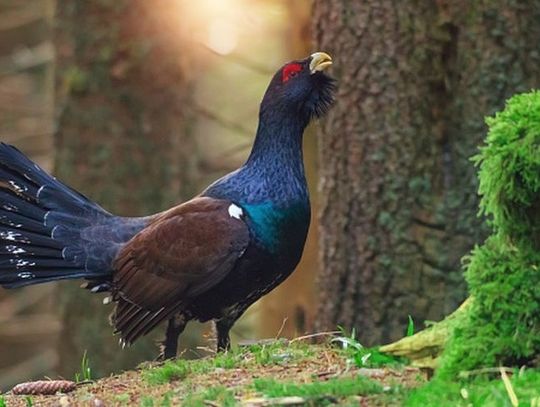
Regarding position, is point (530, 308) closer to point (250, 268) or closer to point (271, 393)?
point (271, 393)

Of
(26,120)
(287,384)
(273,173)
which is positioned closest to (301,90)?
(273,173)

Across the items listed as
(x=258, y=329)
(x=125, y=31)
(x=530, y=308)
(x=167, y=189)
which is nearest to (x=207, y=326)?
(x=258, y=329)

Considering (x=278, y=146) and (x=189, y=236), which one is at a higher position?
(x=278, y=146)

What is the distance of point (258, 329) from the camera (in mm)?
12359

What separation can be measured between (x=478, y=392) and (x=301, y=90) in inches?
127

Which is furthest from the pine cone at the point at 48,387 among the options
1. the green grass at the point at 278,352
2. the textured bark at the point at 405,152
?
the textured bark at the point at 405,152

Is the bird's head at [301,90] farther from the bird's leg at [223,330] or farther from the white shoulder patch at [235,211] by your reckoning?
the bird's leg at [223,330]

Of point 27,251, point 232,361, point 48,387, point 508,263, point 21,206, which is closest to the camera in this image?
point 508,263

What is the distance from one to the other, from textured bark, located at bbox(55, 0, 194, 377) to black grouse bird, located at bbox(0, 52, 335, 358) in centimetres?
316

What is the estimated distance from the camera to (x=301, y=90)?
7.12 m

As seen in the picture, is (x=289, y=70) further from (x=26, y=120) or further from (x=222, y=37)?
(x=26, y=120)

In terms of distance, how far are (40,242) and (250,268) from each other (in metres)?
1.46

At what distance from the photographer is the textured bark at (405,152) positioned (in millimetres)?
8250

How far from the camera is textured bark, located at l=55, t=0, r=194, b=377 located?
34.8 feet
